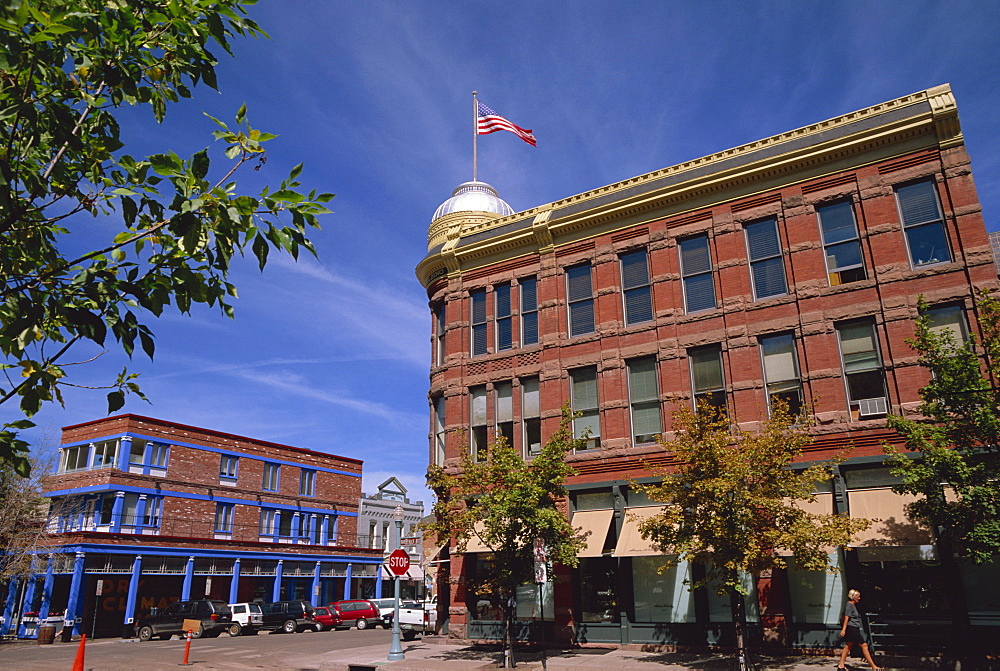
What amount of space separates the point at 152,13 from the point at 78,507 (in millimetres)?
48670

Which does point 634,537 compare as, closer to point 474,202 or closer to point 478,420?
point 478,420

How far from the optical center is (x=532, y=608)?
25141mm

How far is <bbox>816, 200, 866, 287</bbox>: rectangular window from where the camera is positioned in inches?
881

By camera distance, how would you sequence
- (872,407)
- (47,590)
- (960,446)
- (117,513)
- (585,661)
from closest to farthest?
(960,446) → (585,661) → (872,407) → (47,590) → (117,513)

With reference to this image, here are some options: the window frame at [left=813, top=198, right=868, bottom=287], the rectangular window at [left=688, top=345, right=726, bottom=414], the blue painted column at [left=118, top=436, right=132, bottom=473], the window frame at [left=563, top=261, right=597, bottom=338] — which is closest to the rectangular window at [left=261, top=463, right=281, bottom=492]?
the blue painted column at [left=118, top=436, right=132, bottom=473]

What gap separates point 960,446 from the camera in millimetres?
17250

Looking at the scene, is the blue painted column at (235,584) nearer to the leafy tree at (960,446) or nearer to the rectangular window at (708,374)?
the rectangular window at (708,374)

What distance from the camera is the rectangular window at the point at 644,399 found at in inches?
968

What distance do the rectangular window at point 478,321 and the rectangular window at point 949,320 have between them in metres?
15.4

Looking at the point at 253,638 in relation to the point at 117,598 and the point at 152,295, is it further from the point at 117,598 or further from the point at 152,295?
the point at 152,295

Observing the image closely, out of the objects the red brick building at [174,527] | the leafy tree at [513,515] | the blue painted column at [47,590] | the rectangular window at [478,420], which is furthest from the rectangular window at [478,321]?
the blue painted column at [47,590]

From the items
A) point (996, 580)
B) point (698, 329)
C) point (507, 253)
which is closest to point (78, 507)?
point (507, 253)

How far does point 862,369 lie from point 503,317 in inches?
511

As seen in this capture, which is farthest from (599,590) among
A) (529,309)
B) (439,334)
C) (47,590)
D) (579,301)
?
(47,590)
